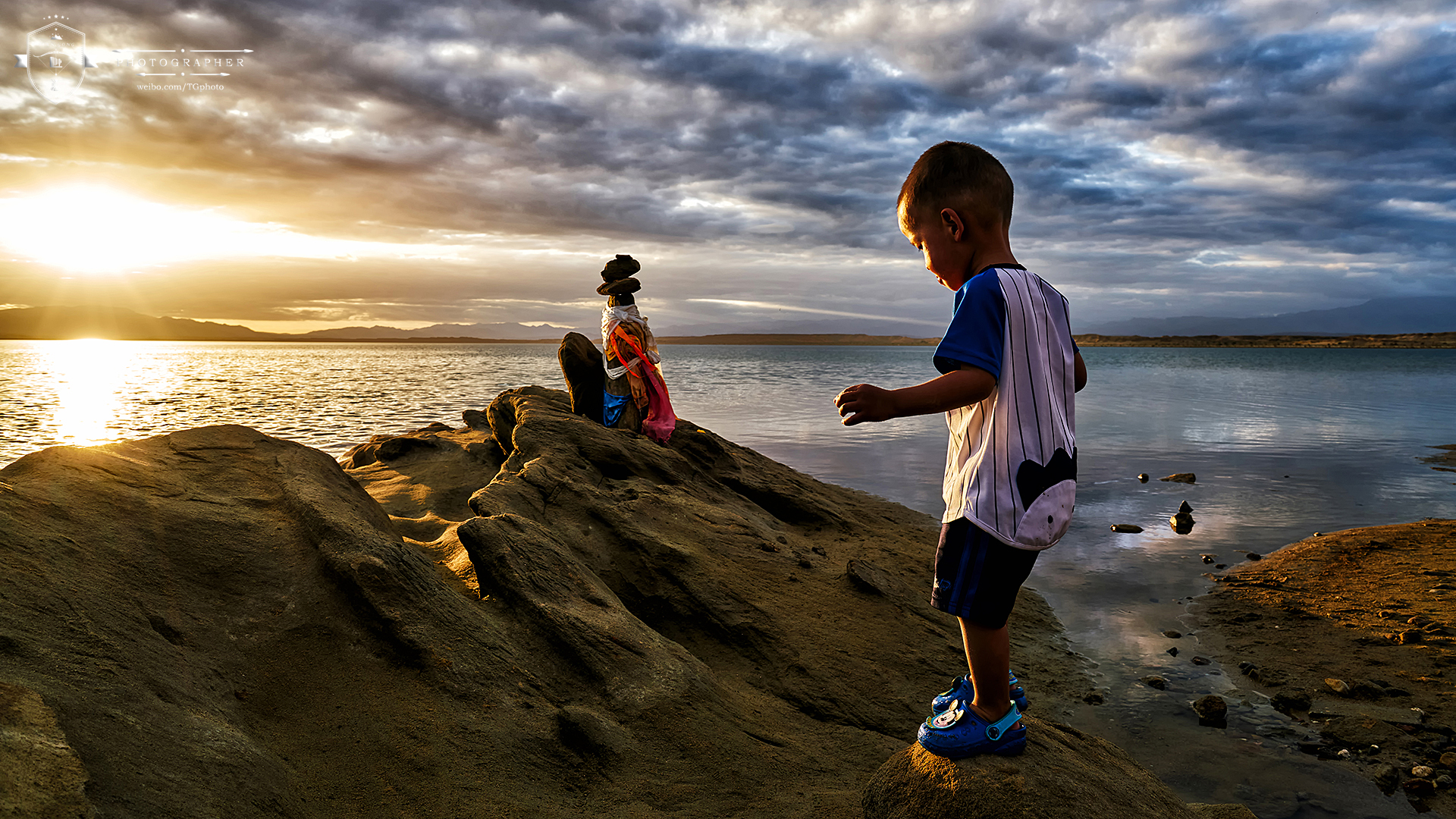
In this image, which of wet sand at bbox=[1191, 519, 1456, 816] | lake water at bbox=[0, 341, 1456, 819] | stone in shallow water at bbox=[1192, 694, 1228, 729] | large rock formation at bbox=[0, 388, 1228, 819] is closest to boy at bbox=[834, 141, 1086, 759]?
large rock formation at bbox=[0, 388, 1228, 819]

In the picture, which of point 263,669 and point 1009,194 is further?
point 263,669

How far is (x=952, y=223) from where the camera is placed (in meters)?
3.00

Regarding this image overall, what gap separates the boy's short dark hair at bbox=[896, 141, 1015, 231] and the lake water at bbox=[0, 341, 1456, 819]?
4799 millimetres

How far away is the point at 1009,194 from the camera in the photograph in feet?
9.85

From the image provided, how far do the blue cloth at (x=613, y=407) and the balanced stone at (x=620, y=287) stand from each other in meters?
1.62

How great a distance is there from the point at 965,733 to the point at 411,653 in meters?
2.81

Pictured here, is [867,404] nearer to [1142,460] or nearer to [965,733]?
[965,733]

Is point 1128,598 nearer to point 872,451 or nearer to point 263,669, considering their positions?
point 263,669

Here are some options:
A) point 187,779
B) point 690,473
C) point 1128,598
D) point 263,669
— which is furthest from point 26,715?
point 1128,598

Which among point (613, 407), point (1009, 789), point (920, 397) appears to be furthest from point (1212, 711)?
point (613, 407)

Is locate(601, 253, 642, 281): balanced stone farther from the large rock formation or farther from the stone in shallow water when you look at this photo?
the stone in shallow water

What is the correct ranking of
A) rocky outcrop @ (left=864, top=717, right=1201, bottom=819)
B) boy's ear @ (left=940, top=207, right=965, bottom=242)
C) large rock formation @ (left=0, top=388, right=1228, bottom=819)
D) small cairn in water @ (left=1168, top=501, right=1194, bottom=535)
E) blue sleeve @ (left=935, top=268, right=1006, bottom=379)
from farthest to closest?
small cairn in water @ (left=1168, top=501, right=1194, bottom=535)
rocky outcrop @ (left=864, top=717, right=1201, bottom=819)
boy's ear @ (left=940, top=207, right=965, bottom=242)
large rock formation @ (left=0, top=388, right=1228, bottom=819)
blue sleeve @ (left=935, top=268, right=1006, bottom=379)

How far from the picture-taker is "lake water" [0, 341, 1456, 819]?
602 centimetres

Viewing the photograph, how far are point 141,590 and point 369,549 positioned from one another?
1.05 m
